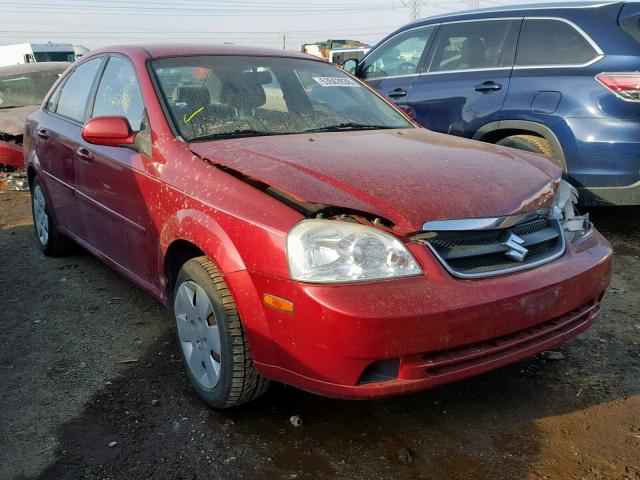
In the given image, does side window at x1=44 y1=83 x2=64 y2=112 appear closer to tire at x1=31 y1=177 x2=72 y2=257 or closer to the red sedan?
tire at x1=31 y1=177 x2=72 y2=257

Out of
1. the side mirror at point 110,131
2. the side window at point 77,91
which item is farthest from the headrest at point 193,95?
the side window at point 77,91

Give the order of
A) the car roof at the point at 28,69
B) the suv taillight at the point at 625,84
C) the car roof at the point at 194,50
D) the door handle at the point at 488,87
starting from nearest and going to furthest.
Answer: the car roof at the point at 194,50 → the suv taillight at the point at 625,84 → the door handle at the point at 488,87 → the car roof at the point at 28,69

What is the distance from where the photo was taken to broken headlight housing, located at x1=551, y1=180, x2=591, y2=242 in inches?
111

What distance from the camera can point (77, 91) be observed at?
4.25 m

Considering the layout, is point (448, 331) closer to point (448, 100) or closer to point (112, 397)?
point (112, 397)

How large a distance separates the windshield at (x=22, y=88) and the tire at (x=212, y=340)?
25.2ft

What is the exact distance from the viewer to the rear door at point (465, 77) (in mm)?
5273

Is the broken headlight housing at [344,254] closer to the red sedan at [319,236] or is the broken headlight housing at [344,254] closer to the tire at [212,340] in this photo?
the red sedan at [319,236]

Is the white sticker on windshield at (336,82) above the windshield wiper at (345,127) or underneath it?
above

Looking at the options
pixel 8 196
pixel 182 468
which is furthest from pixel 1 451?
pixel 8 196

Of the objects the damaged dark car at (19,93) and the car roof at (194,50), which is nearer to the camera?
the car roof at (194,50)

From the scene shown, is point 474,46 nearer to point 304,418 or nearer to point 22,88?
point 304,418

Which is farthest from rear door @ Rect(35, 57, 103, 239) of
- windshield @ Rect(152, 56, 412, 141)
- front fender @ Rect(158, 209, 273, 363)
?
front fender @ Rect(158, 209, 273, 363)

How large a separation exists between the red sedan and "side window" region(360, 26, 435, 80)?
2775 millimetres
